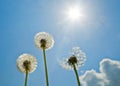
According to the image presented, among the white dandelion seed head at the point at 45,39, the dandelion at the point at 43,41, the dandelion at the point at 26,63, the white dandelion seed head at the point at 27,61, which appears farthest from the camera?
the white dandelion seed head at the point at 45,39

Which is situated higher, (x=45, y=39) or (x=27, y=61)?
(x=45, y=39)

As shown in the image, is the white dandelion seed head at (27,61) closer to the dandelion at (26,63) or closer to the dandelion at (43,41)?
the dandelion at (26,63)

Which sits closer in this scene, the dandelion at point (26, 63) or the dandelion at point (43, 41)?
the dandelion at point (26, 63)

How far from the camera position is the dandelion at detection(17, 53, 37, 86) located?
36.4ft

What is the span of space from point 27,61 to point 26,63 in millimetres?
189

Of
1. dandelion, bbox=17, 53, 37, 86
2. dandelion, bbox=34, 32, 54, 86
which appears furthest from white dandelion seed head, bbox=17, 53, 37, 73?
dandelion, bbox=34, 32, 54, 86

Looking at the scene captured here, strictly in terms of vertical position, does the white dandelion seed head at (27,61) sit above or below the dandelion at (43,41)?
below

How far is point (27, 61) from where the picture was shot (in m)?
12.3

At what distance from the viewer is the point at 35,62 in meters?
11.8

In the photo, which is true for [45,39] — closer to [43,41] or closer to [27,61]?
[43,41]

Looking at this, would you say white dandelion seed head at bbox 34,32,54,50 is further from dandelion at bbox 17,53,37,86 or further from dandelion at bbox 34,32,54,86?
dandelion at bbox 17,53,37,86

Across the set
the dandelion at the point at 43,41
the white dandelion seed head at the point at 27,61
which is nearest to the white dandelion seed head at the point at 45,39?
the dandelion at the point at 43,41

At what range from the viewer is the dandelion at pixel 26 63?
11.1m

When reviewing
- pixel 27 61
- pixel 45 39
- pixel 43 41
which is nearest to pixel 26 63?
pixel 27 61
